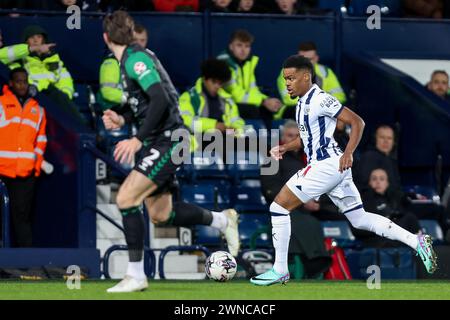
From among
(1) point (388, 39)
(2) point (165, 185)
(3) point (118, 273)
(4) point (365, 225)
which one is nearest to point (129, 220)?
(2) point (165, 185)

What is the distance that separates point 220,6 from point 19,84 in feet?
12.6

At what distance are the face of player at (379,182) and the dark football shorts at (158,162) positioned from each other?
17.5ft

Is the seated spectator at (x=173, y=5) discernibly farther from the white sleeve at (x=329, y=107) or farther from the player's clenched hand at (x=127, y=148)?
the player's clenched hand at (x=127, y=148)

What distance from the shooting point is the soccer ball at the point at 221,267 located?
492 inches

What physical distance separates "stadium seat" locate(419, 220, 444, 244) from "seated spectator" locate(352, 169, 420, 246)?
623 millimetres

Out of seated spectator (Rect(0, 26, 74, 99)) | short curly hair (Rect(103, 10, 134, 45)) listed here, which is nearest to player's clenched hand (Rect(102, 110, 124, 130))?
short curly hair (Rect(103, 10, 134, 45))

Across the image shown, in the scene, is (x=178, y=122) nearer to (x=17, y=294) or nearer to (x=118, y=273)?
(x=17, y=294)

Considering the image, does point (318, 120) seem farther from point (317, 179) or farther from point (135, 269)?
point (135, 269)

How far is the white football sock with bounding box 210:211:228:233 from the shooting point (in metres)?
12.3

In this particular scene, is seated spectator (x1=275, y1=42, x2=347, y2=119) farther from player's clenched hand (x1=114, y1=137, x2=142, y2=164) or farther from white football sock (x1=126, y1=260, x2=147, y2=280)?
player's clenched hand (x1=114, y1=137, x2=142, y2=164)

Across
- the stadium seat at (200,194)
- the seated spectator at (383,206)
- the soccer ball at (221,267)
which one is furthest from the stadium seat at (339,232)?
the soccer ball at (221,267)

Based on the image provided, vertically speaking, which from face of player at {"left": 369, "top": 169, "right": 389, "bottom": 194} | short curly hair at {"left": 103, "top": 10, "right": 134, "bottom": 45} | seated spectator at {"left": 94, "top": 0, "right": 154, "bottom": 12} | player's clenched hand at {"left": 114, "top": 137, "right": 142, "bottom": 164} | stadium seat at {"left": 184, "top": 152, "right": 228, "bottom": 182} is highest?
seated spectator at {"left": 94, "top": 0, "right": 154, "bottom": 12}

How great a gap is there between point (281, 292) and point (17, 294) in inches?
78.6
